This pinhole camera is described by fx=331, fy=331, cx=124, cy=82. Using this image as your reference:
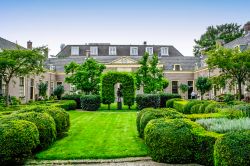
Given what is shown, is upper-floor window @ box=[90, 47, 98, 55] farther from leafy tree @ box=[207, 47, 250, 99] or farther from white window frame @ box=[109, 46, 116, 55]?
leafy tree @ box=[207, 47, 250, 99]

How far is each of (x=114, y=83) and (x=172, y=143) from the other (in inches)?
770

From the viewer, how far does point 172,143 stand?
703 cm

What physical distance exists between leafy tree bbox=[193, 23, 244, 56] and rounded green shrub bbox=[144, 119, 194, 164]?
49389mm

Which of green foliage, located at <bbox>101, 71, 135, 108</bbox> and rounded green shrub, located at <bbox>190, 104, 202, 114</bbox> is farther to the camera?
green foliage, located at <bbox>101, 71, 135, 108</bbox>

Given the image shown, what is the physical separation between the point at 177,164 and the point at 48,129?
3602mm

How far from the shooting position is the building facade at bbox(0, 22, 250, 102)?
34.6 meters

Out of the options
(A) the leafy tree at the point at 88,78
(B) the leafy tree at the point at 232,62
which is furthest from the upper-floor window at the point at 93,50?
(B) the leafy tree at the point at 232,62

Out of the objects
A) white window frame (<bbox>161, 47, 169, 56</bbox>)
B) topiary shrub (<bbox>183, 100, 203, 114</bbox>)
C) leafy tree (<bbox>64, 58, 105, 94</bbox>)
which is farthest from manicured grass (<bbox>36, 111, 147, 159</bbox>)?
white window frame (<bbox>161, 47, 169, 56</bbox>)

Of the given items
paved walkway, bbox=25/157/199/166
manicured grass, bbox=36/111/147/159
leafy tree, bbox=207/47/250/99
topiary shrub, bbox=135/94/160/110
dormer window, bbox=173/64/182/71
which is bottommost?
paved walkway, bbox=25/157/199/166

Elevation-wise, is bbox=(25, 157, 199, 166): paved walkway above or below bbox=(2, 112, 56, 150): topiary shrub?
below

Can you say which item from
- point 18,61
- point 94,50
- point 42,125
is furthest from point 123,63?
point 42,125

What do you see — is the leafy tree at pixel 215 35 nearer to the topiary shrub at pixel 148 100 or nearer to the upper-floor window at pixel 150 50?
the upper-floor window at pixel 150 50

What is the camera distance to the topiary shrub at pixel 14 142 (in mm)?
6691

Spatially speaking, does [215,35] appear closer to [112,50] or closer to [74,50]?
[112,50]
